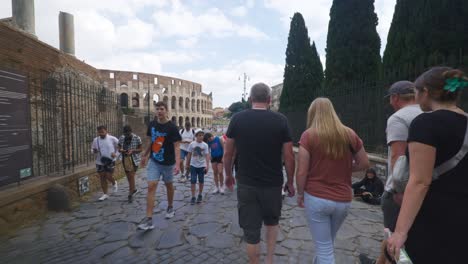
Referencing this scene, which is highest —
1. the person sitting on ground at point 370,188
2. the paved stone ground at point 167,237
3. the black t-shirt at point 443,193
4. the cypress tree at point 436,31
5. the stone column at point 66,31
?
the stone column at point 66,31

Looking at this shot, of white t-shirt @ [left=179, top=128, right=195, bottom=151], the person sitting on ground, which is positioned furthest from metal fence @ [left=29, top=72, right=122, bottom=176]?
the person sitting on ground

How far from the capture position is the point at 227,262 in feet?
10.3

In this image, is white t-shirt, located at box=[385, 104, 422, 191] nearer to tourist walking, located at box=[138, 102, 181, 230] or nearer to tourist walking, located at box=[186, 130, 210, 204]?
tourist walking, located at box=[138, 102, 181, 230]

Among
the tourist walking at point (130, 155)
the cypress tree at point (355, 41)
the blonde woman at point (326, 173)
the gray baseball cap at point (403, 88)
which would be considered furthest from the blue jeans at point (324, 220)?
the cypress tree at point (355, 41)

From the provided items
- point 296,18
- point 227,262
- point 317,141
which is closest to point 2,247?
point 227,262

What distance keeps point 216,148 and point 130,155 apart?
83.0 inches

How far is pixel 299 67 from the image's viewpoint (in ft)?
53.1

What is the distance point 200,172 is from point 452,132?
193 inches

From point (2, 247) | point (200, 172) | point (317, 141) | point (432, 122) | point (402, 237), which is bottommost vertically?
point (2, 247)

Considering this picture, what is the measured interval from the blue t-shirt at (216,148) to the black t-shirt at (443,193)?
210 inches

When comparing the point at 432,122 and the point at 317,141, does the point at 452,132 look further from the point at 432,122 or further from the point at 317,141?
the point at 317,141

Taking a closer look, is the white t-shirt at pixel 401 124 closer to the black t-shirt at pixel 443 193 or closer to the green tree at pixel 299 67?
the black t-shirt at pixel 443 193

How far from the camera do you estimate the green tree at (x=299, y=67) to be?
16203 mm

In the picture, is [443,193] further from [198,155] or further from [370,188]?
[370,188]
